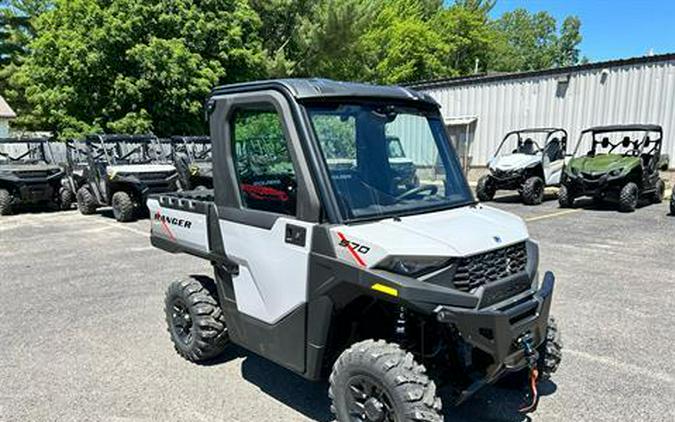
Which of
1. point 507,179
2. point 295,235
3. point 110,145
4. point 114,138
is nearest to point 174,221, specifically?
point 295,235

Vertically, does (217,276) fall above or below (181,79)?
below

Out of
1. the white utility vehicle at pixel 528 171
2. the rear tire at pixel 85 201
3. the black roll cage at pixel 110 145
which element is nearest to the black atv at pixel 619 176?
the white utility vehicle at pixel 528 171

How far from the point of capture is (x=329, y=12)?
975 inches

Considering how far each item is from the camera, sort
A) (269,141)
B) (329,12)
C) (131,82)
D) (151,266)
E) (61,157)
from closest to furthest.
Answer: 1. (269,141)
2. (151,266)
3. (61,157)
4. (131,82)
5. (329,12)

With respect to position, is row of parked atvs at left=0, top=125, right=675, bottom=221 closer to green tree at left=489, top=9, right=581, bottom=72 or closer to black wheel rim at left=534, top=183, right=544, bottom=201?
black wheel rim at left=534, top=183, right=544, bottom=201

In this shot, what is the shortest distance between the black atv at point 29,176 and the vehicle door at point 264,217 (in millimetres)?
11548

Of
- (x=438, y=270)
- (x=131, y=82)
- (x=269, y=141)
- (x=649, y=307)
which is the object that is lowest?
(x=649, y=307)

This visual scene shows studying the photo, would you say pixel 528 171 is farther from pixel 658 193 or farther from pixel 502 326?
pixel 502 326

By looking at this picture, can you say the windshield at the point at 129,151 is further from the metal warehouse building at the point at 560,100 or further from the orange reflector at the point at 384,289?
the orange reflector at the point at 384,289

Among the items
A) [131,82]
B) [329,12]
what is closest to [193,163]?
[131,82]

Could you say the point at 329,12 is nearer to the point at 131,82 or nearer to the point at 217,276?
the point at 131,82

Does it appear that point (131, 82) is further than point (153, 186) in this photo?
Yes

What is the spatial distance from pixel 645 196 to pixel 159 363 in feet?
41.6

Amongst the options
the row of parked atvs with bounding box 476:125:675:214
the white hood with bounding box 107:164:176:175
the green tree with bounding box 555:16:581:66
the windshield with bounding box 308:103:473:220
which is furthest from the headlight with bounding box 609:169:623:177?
the green tree with bounding box 555:16:581:66
